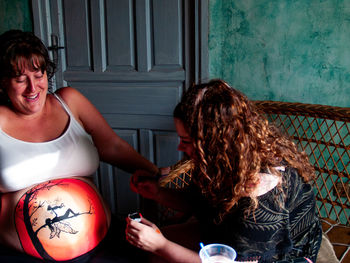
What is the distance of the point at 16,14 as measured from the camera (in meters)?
2.33

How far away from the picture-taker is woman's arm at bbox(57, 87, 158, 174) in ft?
4.22

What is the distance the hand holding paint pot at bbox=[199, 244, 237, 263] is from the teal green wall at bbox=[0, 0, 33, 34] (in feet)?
7.32

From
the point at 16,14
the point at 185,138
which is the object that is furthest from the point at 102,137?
the point at 16,14

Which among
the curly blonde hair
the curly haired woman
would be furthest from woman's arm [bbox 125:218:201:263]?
the curly blonde hair

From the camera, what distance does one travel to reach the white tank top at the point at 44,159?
105cm

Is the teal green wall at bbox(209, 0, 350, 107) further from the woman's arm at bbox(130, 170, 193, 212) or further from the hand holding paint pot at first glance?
the hand holding paint pot

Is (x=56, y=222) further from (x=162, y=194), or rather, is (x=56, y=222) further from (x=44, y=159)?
(x=162, y=194)

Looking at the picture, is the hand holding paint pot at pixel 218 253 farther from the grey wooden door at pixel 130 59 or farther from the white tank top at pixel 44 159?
the grey wooden door at pixel 130 59

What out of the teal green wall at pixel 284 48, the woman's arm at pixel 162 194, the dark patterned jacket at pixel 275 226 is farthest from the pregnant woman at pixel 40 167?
the teal green wall at pixel 284 48

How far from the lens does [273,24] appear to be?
5.86 feet

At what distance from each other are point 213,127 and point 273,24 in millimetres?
1230

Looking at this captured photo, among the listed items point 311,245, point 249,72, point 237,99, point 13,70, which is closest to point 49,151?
point 13,70

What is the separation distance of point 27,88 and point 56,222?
468 mm

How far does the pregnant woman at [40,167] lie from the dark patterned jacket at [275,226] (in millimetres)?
417
